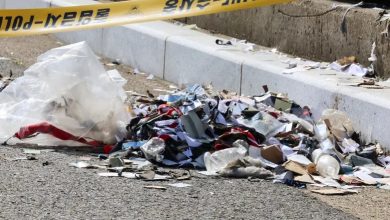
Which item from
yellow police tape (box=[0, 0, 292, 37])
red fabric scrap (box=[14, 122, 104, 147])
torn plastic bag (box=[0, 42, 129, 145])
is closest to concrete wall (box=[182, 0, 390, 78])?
yellow police tape (box=[0, 0, 292, 37])

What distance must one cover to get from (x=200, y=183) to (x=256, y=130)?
98 cm

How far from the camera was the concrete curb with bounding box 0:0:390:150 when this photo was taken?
767cm

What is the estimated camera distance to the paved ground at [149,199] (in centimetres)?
Answer: 579

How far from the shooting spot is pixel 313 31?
31.5 ft

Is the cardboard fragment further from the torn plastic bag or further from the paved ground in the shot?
the torn plastic bag

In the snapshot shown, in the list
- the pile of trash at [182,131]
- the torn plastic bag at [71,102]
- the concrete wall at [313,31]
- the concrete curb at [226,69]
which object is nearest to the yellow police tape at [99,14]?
the concrete curb at [226,69]

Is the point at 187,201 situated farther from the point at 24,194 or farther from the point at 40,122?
the point at 40,122

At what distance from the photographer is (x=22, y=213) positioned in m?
5.66

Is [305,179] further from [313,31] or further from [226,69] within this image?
[313,31]

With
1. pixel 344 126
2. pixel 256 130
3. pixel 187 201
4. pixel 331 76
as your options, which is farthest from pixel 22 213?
pixel 331 76

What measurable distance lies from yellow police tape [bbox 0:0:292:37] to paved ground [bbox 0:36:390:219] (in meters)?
2.61

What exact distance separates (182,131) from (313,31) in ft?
8.89

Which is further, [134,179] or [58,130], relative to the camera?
[58,130]

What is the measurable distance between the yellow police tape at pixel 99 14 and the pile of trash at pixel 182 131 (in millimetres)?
1369
